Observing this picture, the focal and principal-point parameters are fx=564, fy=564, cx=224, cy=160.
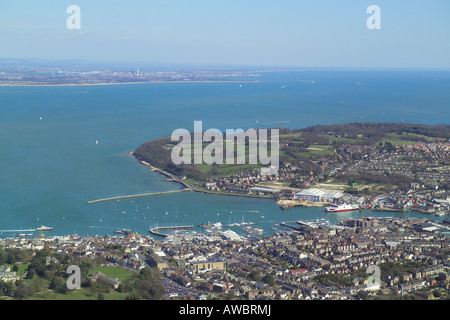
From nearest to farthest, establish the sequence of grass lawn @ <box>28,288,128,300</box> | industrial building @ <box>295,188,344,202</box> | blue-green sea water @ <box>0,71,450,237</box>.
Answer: grass lawn @ <box>28,288,128,300</box> → blue-green sea water @ <box>0,71,450,237</box> → industrial building @ <box>295,188,344,202</box>

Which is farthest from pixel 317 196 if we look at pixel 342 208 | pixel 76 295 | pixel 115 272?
pixel 76 295

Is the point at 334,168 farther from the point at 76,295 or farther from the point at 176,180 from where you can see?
the point at 76,295

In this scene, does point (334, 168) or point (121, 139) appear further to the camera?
point (121, 139)

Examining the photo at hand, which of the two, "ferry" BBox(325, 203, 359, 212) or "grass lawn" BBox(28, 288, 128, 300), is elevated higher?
"grass lawn" BBox(28, 288, 128, 300)

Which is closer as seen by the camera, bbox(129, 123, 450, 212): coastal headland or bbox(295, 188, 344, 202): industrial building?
bbox(295, 188, 344, 202): industrial building

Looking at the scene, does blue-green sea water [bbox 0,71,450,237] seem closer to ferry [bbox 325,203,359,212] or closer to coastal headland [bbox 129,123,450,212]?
ferry [bbox 325,203,359,212]

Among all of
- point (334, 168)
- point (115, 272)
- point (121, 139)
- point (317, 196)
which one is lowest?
point (115, 272)

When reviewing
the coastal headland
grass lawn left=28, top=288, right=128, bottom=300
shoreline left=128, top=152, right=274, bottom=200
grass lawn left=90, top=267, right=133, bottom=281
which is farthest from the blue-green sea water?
grass lawn left=28, top=288, right=128, bottom=300
